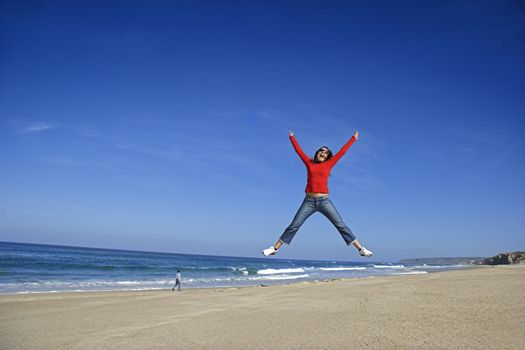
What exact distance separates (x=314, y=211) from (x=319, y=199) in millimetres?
226

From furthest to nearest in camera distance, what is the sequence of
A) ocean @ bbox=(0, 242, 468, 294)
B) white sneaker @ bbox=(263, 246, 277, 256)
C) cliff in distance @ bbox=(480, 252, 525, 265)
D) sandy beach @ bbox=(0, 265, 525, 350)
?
cliff in distance @ bbox=(480, 252, 525, 265)
ocean @ bbox=(0, 242, 468, 294)
sandy beach @ bbox=(0, 265, 525, 350)
white sneaker @ bbox=(263, 246, 277, 256)

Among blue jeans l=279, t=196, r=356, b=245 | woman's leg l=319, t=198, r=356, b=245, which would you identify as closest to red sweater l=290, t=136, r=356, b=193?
blue jeans l=279, t=196, r=356, b=245

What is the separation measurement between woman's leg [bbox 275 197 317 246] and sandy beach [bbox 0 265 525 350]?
1.81 metres

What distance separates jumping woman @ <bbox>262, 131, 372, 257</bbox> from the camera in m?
5.94

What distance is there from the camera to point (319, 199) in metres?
5.95

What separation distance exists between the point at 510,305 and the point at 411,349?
4.07 meters

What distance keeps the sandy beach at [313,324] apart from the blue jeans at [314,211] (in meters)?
1.78

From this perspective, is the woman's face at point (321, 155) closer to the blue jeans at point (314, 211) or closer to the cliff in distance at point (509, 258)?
the blue jeans at point (314, 211)

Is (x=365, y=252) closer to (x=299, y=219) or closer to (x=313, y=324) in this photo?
(x=299, y=219)

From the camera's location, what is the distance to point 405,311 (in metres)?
8.73

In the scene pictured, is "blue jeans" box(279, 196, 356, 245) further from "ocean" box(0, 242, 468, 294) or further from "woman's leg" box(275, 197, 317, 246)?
"ocean" box(0, 242, 468, 294)

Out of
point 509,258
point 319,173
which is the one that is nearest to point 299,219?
point 319,173

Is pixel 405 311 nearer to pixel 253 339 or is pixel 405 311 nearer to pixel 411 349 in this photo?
pixel 411 349

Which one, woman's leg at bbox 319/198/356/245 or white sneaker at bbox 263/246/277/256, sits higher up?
woman's leg at bbox 319/198/356/245
